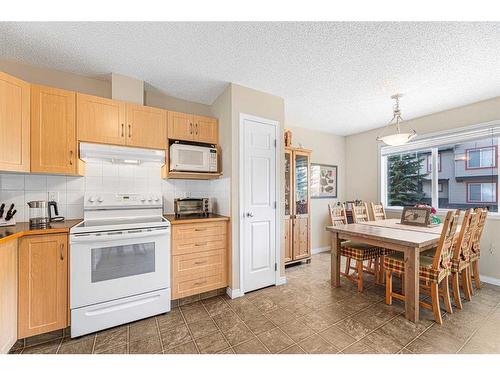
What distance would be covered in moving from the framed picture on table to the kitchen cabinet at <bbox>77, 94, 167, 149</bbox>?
2.97 meters

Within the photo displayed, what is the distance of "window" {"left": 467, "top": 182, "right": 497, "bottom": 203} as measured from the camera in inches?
116

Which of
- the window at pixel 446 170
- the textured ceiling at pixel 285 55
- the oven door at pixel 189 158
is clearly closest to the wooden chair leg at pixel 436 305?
the window at pixel 446 170

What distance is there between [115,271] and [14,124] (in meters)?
1.46

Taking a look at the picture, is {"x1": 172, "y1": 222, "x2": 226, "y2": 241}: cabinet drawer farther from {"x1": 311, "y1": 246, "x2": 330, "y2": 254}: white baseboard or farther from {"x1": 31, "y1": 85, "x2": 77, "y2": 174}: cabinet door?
{"x1": 311, "y1": 246, "x2": 330, "y2": 254}: white baseboard

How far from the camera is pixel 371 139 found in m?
4.32

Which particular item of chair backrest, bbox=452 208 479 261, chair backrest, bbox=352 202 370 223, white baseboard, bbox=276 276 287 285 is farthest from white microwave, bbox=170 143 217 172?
chair backrest, bbox=452 208 479 261

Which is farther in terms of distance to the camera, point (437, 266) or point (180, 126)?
point (180, 126)

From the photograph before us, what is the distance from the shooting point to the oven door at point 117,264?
177 centimetres

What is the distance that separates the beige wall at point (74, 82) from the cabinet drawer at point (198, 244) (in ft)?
5.79

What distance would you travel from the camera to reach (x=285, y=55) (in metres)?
1.96

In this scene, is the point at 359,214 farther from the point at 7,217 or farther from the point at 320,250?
the point at 7,217

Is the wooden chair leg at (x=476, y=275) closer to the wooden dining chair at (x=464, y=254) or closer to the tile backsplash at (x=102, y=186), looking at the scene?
the wooden dining chair at (x=464, y=254)

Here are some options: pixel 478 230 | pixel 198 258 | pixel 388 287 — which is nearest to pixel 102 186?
pixel 198 258
